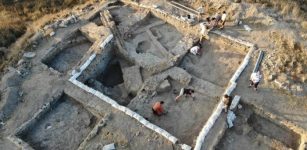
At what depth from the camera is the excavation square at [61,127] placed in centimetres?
1455

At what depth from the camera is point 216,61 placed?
17438 millimetres

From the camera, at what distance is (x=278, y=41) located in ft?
57.8

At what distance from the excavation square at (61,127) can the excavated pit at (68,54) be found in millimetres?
2371

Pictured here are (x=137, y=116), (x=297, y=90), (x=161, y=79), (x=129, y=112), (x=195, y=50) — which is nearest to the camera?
(x=137, y=116)

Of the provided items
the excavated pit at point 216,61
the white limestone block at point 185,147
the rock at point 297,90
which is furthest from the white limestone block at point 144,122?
the rock at point 297,90

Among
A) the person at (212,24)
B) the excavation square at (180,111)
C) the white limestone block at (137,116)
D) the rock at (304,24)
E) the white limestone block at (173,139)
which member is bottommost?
the excavation square at (180,111)

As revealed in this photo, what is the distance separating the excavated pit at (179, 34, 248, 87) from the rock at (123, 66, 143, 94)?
7.09 ft

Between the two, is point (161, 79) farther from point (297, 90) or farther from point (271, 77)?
point (297, 90)

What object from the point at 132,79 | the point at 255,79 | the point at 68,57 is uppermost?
the point at 255,79

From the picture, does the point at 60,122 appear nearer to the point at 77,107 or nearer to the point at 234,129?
the point at 77,107

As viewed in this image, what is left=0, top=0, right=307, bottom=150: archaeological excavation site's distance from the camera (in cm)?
1436

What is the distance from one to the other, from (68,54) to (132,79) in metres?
3.89

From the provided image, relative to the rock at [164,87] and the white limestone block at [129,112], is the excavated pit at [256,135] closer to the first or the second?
the rock at [164,87]

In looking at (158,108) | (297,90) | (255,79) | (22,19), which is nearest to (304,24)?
(297,90)
